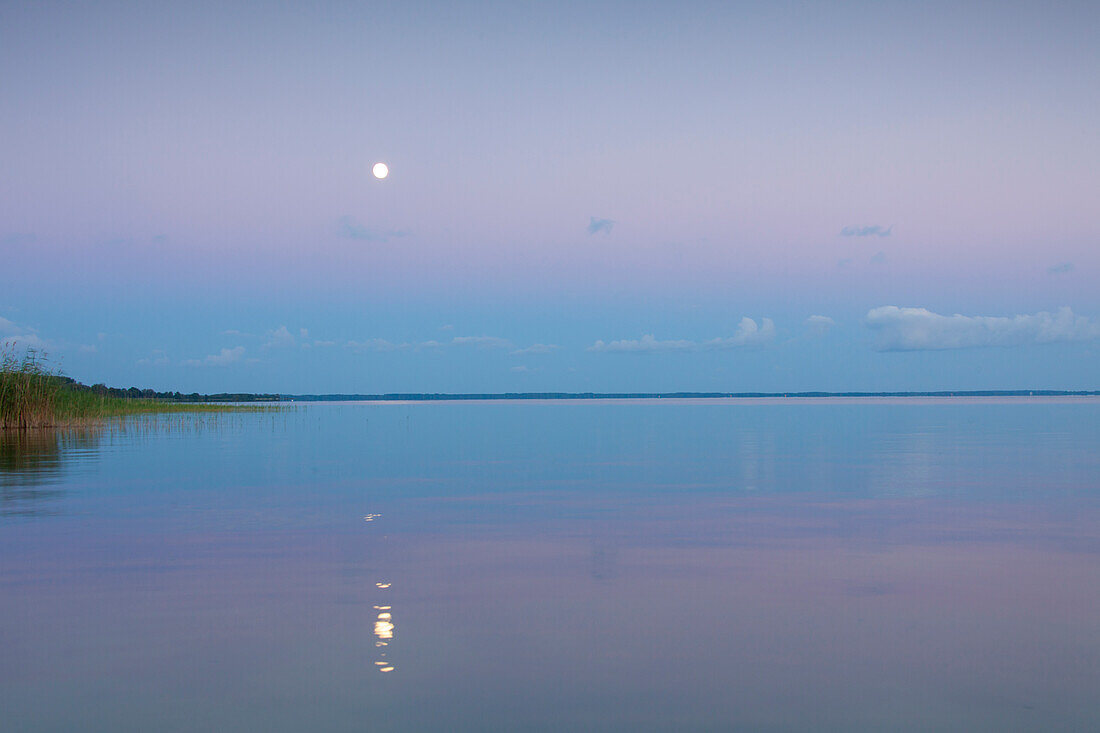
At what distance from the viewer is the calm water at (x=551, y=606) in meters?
8.04

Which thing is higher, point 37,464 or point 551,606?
point 37,464

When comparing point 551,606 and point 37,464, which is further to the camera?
point 37,464

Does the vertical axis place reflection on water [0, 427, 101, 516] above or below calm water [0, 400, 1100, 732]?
above

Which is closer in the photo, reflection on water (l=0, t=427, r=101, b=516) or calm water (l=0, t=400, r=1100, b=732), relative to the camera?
calm water (l=0, t=400, r=1100, b=732)

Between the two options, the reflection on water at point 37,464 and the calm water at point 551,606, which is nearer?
the calm water at point 551,606

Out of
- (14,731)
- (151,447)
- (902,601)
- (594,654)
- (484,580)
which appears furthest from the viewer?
(151,447)

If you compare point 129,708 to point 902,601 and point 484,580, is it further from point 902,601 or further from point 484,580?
point 902,601

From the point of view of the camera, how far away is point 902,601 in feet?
38.0

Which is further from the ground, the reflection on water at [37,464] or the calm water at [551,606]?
the reflection on water at [37,464]

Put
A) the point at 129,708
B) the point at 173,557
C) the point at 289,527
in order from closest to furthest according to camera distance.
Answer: the point at 129,708 → the point at 173,557 → the point at 289,527

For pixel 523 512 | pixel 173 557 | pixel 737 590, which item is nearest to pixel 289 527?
pixel 173 557

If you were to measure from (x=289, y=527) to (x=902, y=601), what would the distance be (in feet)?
37.9

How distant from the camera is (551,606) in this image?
1141cm

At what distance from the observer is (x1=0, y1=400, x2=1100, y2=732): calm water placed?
26.4ft
